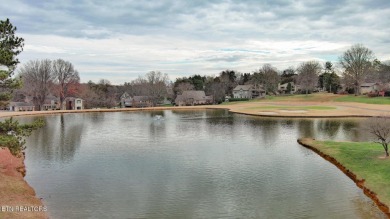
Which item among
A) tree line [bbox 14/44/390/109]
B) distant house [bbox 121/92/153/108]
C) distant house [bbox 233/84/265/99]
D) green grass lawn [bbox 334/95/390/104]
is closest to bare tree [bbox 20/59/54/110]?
tree line [bbox 14/44/390/109]

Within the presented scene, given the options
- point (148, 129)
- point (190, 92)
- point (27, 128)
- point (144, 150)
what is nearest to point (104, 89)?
point (190, 92)

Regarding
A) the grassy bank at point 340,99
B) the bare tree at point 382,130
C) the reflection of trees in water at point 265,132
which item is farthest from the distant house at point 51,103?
the bare tree at point 382,130

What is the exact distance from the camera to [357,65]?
110 m

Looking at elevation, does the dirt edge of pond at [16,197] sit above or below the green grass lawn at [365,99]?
below

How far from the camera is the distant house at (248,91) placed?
147000 millimetres

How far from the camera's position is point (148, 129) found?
5409 cm

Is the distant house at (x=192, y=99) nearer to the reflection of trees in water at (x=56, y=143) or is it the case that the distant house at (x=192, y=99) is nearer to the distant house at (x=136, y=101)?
the distant house at (x=136, y=101)

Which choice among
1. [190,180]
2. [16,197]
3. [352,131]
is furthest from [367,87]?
[16,197]

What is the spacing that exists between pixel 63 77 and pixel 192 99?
159 ft

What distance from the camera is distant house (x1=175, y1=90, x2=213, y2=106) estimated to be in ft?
442

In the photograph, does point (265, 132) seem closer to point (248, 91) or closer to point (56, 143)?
point (56, 143)

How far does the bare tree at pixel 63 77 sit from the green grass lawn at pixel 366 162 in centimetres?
10721

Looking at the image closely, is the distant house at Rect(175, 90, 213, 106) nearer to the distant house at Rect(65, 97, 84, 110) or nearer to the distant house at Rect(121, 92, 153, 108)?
the distant house at Rect(121, 92, 153, 108)

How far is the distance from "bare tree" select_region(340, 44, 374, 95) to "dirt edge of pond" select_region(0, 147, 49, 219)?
10525 cm
